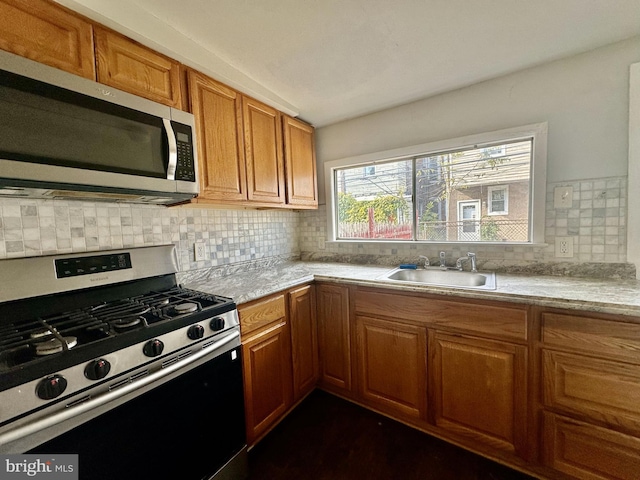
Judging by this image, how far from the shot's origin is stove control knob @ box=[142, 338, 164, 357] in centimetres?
93

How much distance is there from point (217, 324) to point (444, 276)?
Result: 1.56 meters

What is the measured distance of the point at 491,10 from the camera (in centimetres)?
117

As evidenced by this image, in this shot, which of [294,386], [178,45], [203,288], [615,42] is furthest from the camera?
[294,386]

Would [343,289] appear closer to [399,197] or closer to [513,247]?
[399,197]

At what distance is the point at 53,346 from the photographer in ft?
2.60

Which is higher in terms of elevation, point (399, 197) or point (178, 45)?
point (178, 45)

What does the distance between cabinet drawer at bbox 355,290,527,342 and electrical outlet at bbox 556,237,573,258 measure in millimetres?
672

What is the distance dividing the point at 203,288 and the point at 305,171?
4.21 feet

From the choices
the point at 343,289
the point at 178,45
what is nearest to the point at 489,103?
the point at 343,289

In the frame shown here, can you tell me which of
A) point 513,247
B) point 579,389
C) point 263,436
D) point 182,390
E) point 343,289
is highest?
point 513,247

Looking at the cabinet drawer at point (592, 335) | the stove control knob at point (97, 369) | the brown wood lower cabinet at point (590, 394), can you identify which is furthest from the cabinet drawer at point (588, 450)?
the stove control knob at point (97, 369)

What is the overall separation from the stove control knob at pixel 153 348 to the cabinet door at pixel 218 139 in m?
0.80

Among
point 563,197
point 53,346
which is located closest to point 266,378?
point 53,346

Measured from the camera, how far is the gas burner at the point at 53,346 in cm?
77
